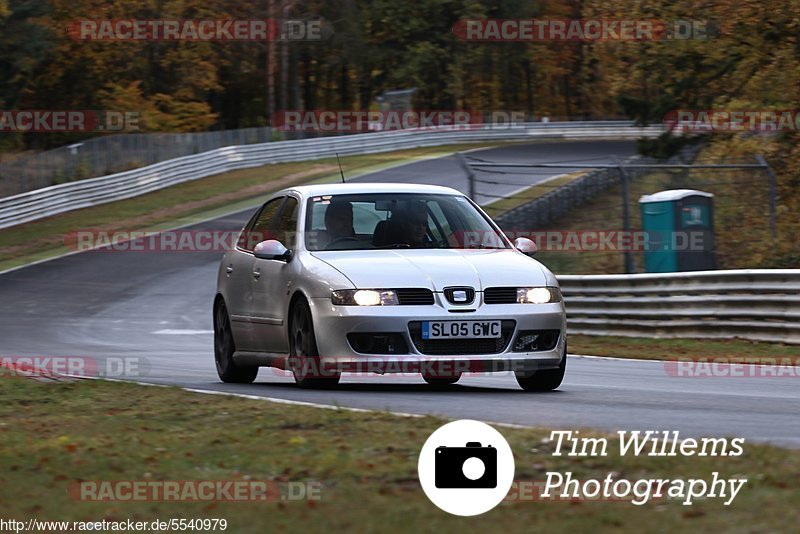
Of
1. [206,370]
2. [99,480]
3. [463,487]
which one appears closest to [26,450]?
[99,480]

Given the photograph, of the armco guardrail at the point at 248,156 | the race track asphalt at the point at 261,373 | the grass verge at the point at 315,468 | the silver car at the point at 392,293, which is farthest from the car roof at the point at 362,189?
the armco guardrail at the point at 248,156

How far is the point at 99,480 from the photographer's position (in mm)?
6324

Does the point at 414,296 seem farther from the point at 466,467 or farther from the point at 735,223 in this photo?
the point at 735,223

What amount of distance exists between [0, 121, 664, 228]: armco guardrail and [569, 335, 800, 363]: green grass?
64.6 ft

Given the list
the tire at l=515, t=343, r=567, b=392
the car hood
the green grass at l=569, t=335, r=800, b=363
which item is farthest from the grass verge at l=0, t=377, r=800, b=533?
the green grass at l=569, t=335, r=800, b=363

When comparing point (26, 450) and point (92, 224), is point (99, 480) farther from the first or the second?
point (92, 224)

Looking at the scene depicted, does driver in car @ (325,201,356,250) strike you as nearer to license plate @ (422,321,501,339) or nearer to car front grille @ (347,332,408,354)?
car front grille @ (347,332,408,354)

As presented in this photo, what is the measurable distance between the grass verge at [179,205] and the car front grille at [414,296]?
74.2 feet

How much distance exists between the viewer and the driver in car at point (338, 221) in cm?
1091

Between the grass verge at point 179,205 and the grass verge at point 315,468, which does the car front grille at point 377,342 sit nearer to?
Result: the grass verge at point 315,468

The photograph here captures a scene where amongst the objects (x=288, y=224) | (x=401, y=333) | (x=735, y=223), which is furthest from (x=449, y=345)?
(x=735, y=223)

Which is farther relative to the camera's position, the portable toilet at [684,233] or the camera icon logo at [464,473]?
the portable toilet at [684,233]

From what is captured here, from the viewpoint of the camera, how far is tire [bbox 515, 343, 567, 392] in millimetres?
10508

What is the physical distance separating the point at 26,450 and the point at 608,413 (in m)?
3.33
